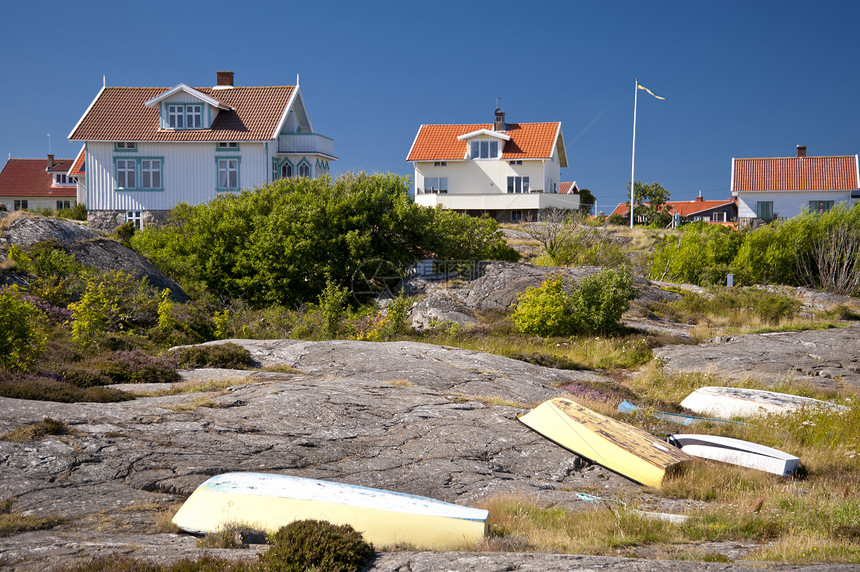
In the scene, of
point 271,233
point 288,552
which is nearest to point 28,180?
point 271,233

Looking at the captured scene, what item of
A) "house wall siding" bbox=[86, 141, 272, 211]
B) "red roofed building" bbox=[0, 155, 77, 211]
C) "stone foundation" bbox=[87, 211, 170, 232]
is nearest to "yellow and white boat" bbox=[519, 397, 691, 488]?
"house wall siding" bbox=[86, 141, 272, 211]

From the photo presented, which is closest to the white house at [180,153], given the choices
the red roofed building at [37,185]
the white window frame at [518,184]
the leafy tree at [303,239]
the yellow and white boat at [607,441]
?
the leafy tree at [303,239]

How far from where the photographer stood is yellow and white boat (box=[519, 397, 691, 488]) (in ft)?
32.6

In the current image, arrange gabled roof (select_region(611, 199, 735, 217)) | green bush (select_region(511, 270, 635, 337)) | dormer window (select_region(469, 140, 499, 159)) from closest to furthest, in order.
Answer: green bush (select_region(511, 270, 635, 337)), dormer window (select_region(469, 140, 499, 159)), gabled roof (select_region(611, 199, 735, 217))

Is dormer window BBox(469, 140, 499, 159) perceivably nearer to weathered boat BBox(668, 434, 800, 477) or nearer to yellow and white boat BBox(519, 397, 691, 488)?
yellow and white boat BBox(519, 397, 691, 488)

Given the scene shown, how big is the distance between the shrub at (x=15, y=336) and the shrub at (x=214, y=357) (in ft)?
9.58

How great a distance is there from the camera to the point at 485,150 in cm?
5069

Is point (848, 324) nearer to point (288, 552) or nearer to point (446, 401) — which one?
point (446, 401)

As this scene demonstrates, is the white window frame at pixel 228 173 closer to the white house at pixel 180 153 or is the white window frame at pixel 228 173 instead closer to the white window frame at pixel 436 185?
the white house at pixel 180 153

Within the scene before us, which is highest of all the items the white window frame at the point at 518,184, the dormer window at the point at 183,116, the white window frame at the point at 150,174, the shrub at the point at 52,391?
the dormer window at the point at 183,116

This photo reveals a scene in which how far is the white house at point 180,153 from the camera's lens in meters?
39.9

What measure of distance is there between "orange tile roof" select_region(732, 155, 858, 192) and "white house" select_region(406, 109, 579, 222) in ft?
56.9

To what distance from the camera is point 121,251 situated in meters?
24.0

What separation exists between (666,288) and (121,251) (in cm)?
2050
